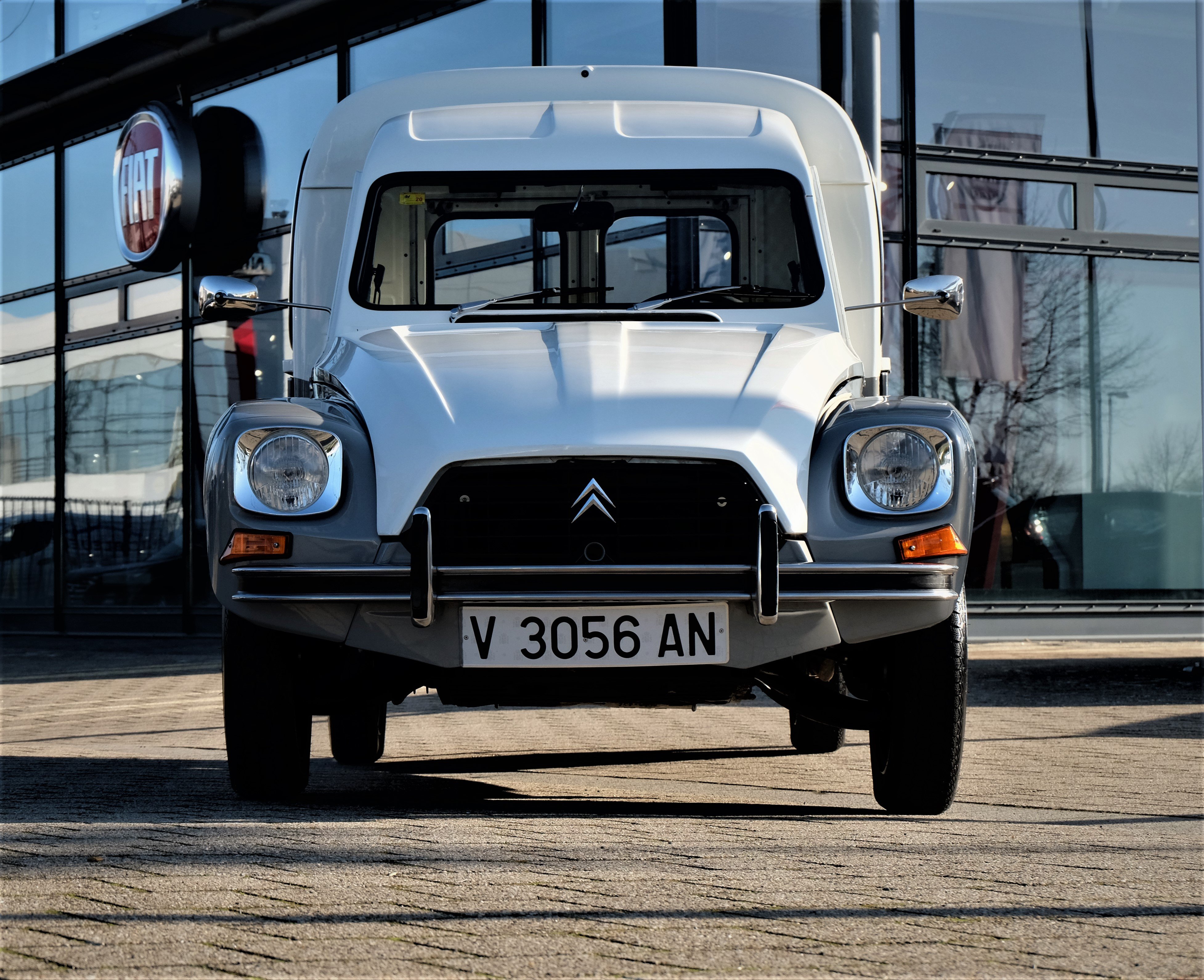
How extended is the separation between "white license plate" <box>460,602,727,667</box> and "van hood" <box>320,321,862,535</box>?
381mm

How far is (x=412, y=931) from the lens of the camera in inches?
110

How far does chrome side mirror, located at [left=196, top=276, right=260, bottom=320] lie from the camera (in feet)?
18.0

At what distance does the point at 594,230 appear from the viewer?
5688 mm

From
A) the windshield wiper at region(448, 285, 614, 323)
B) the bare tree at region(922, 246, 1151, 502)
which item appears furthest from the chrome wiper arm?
the bare tree at region(922, 246, 1151, 502)

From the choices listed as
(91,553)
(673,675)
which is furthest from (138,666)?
(673,675)

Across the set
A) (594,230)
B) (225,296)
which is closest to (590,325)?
(594,230)

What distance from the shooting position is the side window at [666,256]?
18.0 ft

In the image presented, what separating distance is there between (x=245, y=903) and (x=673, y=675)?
5.19 ft

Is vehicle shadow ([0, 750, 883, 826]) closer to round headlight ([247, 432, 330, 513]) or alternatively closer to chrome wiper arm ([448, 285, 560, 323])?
round headlight ([247, 432, 330, 513])

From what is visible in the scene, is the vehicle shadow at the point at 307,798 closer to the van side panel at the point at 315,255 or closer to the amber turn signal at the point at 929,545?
the amber turn signal at the point at 929,545

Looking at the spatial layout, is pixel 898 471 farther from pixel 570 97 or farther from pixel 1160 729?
pixel 1160 729

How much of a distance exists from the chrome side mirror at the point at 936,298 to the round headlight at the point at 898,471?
1.19m

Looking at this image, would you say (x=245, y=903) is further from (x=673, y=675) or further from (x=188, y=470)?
(x=188, y=470)

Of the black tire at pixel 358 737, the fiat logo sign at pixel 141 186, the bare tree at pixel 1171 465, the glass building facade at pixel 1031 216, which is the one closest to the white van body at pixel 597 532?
the black tire at pixel 358 737
